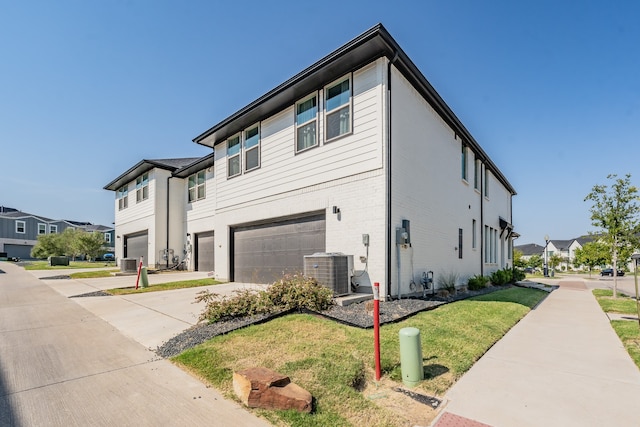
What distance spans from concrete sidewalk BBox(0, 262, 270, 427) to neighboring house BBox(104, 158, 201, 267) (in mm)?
14993

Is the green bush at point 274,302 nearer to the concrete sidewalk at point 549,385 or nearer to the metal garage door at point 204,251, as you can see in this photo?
the concrete sidewalk at point 549,385

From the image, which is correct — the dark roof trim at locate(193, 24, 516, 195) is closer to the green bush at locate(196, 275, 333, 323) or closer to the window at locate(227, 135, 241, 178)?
the window at locate(227, 135, 241, 178)

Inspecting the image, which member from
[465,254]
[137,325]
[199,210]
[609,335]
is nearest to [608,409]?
[609,335]

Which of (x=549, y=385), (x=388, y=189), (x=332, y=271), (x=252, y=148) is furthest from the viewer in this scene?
(x=252, y=148)

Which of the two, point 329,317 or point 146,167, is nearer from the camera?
point 329,317

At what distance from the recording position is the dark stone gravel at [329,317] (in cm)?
519

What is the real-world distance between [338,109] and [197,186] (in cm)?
1296

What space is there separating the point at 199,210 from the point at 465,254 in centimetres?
1433

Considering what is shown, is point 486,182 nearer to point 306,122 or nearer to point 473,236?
point 473,236

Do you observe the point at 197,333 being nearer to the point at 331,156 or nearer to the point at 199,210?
the point at 331,156

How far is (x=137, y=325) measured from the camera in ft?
21.7

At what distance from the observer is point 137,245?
77.9ft

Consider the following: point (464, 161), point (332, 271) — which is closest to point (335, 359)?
point (332, 271)

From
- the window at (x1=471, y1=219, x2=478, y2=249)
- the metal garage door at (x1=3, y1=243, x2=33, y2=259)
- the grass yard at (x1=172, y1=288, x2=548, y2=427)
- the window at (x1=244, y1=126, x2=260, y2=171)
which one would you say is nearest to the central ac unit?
the grass yard at (x1=172, y1=288, x2=548, y2=427)
